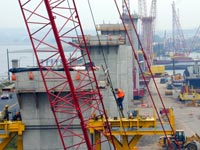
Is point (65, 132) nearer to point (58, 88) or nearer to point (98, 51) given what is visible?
point (58, 88)

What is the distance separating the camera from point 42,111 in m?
22.3

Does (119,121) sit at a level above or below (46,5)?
below

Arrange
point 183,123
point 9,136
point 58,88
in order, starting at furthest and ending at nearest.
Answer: point 183,123
point 9,136
point 58,88

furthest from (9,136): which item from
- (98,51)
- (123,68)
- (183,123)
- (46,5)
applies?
(183,123)

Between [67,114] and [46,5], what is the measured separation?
5923 mm

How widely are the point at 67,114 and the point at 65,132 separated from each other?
2.74 ft

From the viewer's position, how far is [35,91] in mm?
21938

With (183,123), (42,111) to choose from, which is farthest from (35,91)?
(183,123)

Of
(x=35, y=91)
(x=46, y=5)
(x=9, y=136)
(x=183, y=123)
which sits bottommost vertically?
(x=183, y=123)

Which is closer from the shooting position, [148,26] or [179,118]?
[179,118]

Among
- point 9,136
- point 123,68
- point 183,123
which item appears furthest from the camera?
point 183,123

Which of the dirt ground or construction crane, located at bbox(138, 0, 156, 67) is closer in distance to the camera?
the dirt ground

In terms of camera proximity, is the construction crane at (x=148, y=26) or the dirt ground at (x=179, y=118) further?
the construction crane at (x=148, y=26)

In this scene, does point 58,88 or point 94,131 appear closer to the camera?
point 58,88
